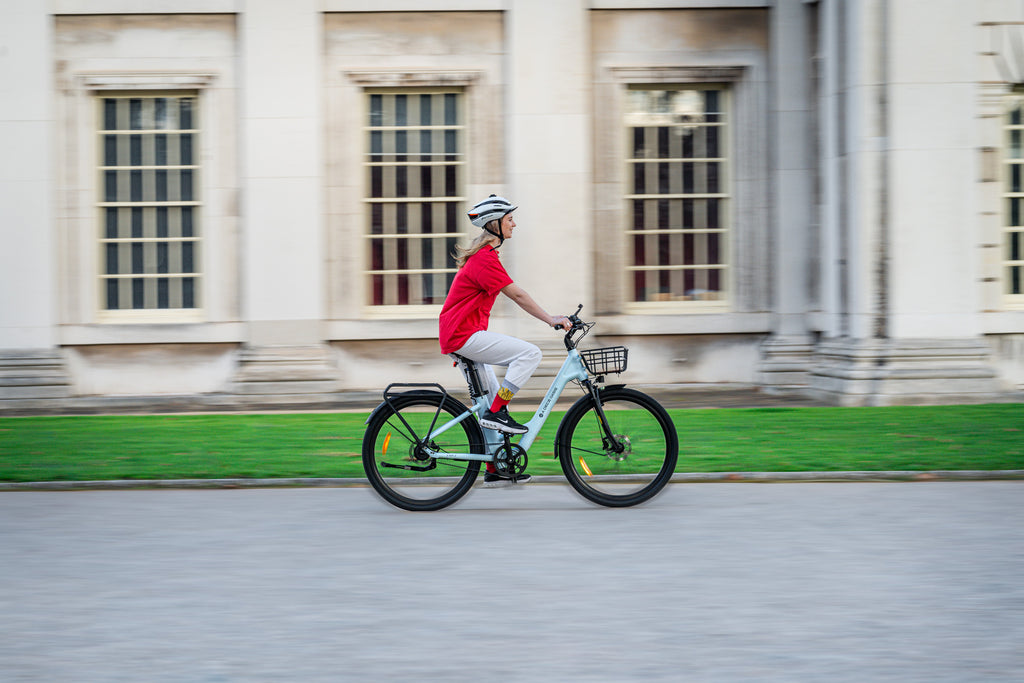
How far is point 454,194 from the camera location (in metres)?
15.6

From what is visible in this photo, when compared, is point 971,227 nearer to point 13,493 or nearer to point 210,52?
point 210,52

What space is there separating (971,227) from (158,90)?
9.99 meters

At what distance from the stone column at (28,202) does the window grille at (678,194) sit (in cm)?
730

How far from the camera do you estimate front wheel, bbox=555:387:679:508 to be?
7492 mm

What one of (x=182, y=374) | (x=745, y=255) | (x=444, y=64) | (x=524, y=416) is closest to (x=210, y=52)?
(x=444, y=64)

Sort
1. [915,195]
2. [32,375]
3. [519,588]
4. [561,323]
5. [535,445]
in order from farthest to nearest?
[32,375] < [915,195] < [535,445] < [561,323] < [519,588]

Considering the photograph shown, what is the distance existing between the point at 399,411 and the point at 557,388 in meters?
1.00

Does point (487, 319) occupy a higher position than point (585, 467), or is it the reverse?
point (487, 319)

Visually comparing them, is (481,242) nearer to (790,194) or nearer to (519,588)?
(519,588)

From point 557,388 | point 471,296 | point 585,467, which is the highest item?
point 471,296

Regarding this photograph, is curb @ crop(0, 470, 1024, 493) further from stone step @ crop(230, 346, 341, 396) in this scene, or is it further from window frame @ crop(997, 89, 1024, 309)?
window frame @ crop(997, 89, 1024, 309)

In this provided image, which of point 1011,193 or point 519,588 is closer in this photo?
point 519,588

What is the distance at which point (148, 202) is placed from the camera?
1555 cm

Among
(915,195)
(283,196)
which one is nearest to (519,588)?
(915,195)
